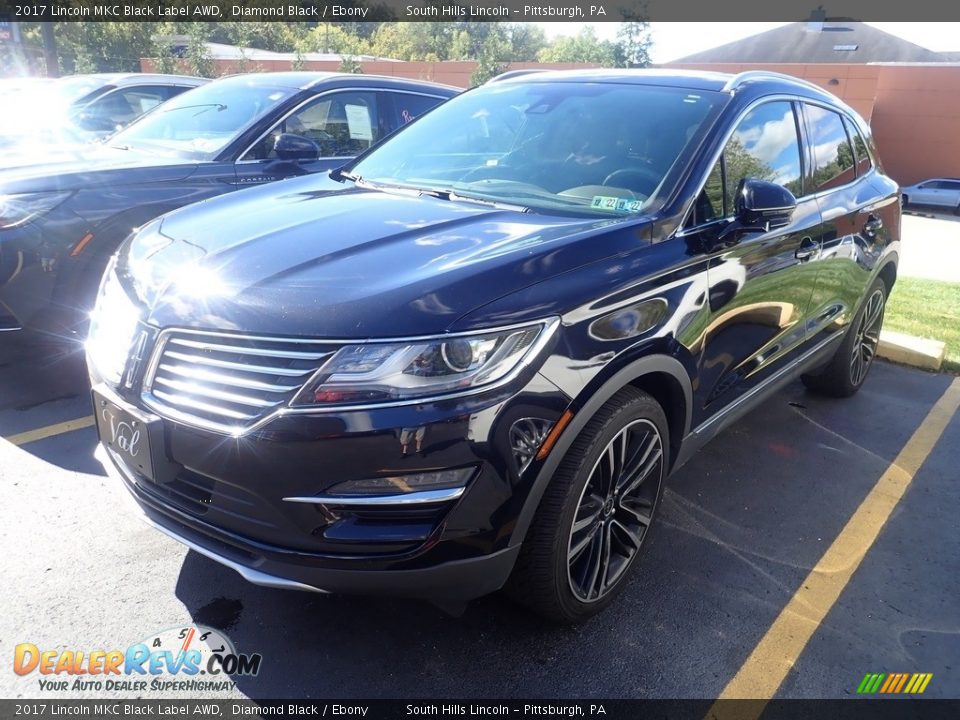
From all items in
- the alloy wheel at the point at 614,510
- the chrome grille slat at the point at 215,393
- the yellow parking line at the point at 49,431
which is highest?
the chrome grille slat at the point at 215,393

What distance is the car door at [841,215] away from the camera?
3916 millimetres

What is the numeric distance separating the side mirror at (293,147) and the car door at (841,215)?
2.97 metres

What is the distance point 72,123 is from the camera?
7.63 m

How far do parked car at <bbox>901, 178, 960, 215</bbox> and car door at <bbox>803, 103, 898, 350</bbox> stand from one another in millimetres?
25290

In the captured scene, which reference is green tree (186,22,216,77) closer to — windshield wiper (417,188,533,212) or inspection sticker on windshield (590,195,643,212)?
windshield wiper (417,188,533,212)

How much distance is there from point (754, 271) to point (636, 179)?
655 millimetres

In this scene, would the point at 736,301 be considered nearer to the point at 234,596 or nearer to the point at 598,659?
the point at 598,659

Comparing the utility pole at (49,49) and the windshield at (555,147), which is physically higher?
the utility pole at (49,49)

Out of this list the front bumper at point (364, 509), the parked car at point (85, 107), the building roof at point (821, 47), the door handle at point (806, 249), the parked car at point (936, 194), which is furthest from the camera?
the building roof at point (821, 47)

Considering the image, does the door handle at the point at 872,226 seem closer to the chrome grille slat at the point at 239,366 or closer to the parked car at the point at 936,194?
the chrome grille slat at the point at 239,366

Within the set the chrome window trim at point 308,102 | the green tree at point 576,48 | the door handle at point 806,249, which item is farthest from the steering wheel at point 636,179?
the green tree at point 576,48

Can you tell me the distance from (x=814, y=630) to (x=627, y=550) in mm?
733

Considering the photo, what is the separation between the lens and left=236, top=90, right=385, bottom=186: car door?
5105 mm

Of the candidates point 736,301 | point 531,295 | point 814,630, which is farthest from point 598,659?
point 736,301
